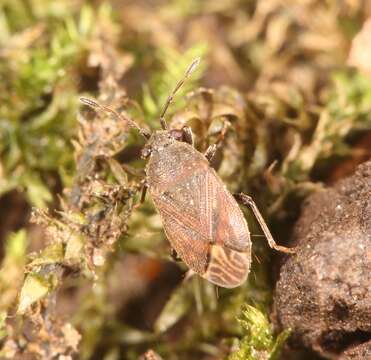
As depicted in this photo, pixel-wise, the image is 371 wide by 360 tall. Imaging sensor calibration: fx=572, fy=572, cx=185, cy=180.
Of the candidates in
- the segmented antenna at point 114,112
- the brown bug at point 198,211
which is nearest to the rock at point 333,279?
the brown bug at point 198,211

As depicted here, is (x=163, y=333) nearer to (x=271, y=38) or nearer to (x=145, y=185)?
(x=145, y=185)

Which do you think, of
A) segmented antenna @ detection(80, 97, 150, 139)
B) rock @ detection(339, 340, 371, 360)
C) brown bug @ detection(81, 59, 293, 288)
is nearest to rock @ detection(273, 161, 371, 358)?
rock @ detection(339, 340, 371, 360)

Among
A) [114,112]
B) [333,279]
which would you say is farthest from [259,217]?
[114,112]

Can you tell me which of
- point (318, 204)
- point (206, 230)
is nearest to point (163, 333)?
point (206, 230)

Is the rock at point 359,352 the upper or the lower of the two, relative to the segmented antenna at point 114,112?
lower

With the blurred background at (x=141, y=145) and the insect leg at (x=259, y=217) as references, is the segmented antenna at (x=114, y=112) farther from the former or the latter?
the insect leg at (x=259, y=217)

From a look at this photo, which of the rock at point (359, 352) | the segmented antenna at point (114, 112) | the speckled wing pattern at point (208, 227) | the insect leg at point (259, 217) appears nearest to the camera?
the rock at point (359, 352)

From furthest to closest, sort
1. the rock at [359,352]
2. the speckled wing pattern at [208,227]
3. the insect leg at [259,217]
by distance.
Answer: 1. the insect leg at [259,217]
2. the speckled wing pattern at [208,227]
3. the rock at [359,352]
